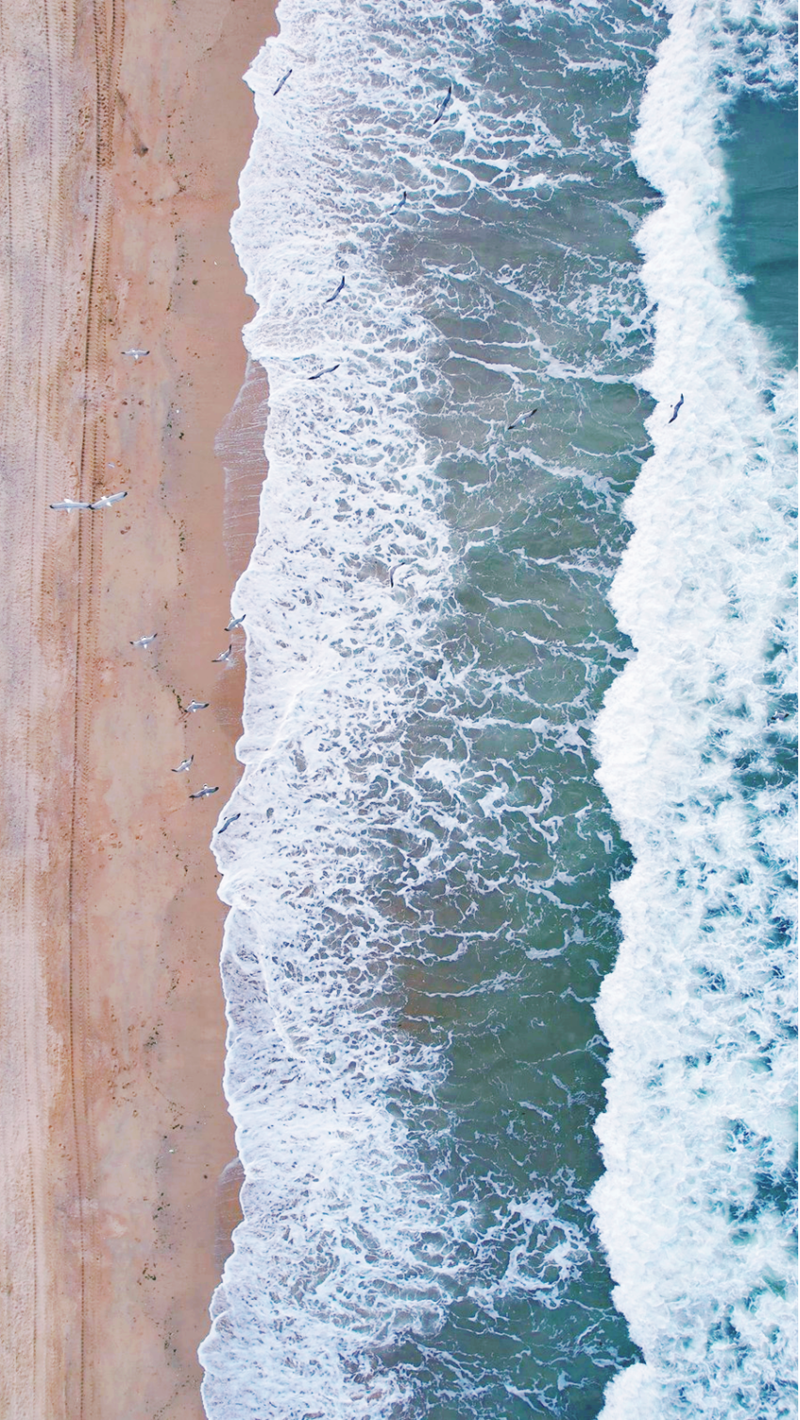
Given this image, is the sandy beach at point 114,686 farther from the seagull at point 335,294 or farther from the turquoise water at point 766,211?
the turquoise water at point 766,211

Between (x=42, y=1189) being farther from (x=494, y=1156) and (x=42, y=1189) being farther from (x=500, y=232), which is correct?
(x=500, y=232)

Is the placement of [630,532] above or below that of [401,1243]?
above

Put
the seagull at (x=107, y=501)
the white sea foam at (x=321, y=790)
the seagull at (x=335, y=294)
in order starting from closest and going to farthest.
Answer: the white sea foam at (x=321, y=790)
the seagull at (x=335, y=294)
the seagull at (x=107, y=501)

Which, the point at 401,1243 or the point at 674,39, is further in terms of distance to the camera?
the point at 674,39

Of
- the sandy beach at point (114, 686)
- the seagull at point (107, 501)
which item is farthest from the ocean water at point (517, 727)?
the seagull at point (107, 501)

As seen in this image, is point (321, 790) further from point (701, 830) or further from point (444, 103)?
point (444, 103)

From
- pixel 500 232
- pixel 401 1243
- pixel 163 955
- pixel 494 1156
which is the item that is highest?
pixel 500 232

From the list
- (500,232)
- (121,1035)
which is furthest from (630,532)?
(121,1035)

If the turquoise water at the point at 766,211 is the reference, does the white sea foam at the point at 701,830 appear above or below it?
below
